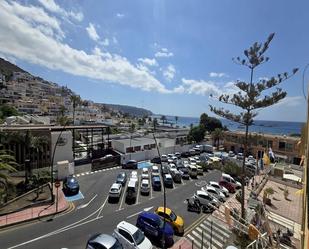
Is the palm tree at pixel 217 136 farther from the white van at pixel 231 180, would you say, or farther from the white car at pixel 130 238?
the white car at pixel 130 238

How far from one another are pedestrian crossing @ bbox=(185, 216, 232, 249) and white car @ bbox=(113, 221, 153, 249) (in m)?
4.49

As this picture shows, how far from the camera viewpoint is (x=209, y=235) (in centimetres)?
2027

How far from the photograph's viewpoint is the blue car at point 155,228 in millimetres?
18562

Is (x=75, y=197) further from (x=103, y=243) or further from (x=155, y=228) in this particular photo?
(x=103, y=243)

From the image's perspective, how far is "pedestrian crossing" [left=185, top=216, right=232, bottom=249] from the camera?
18731 mm

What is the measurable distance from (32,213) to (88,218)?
217 inches

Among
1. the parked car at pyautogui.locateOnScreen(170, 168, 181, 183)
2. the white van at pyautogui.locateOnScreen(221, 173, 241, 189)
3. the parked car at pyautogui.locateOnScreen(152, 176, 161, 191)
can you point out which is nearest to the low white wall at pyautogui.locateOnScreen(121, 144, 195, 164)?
the parked car at pyautogui.locateOnScreen(170, 168, 181, 183)

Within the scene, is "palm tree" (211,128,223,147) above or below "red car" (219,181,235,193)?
above

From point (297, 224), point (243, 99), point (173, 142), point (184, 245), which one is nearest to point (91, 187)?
point (184, 245)

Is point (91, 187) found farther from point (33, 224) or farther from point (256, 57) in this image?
point (256, 57)

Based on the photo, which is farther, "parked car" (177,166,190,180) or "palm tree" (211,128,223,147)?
"palm tree" (211,128,223,147)

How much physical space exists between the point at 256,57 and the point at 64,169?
28383 mm

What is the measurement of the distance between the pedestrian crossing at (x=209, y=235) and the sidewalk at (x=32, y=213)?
13.0 metres

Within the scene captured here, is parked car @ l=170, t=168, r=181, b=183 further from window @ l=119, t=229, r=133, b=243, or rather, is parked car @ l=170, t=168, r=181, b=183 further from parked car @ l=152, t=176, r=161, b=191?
window @ l=119, t=229, r=133, b=243
